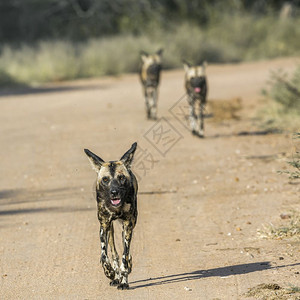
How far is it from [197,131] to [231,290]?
8.07m

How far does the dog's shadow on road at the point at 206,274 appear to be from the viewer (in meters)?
6.59

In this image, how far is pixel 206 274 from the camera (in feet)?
22.2

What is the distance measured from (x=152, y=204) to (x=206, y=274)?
2.92 m

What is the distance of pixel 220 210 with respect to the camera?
9.23 metres

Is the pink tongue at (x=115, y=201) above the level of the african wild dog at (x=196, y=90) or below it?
above

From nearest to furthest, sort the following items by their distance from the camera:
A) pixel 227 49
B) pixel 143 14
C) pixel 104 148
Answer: pixel 104 148
pixel 227 49
pixel 143 14

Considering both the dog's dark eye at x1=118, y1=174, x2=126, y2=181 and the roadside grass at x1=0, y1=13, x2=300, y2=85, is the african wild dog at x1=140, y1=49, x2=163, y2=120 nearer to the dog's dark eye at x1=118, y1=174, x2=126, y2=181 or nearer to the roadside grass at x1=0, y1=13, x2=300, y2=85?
the roadside grass at x1=0, y1=13, x2=300, y2=85

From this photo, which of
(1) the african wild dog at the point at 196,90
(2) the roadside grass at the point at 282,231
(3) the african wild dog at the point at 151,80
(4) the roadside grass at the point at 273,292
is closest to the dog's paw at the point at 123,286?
(4) the roadside grass at the point at 273,292

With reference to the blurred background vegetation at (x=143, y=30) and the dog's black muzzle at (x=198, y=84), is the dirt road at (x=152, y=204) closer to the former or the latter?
the dog's black muzzle at (x=198, y=84)

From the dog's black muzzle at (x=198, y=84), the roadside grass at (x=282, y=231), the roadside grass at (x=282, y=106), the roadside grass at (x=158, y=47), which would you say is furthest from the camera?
the roadside grass at (x=158, y=47)

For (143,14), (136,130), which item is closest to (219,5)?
(143,14)

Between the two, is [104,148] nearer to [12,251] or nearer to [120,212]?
[12,251]

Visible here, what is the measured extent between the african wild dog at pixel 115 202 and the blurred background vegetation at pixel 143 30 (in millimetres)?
21212

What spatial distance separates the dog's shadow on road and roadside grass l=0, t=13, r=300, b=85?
18.7m
